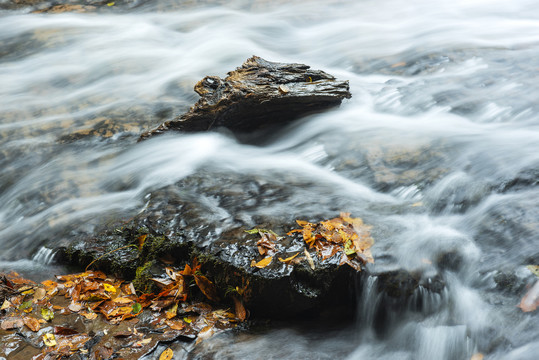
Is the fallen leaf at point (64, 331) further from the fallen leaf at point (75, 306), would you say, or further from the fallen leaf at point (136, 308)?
the fallen leaf at point (136, 308)

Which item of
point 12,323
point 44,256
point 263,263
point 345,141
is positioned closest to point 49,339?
point 12,323

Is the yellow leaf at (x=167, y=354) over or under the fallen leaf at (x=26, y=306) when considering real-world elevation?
under

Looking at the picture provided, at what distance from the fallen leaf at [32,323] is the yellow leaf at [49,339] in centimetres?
13

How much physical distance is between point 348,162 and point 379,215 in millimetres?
1254

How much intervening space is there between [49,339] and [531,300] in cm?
327

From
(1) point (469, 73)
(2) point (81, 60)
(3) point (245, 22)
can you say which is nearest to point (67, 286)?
(1) point (469, 73)

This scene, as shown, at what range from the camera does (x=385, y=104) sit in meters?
6.66

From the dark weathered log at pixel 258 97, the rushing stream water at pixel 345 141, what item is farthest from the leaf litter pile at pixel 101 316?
the dark weathered log at pixel 258 97

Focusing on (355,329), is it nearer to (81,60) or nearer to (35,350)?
(35,350)

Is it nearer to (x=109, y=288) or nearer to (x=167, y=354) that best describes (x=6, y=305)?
(x=109, y=288)

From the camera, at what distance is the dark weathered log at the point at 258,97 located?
576 cm

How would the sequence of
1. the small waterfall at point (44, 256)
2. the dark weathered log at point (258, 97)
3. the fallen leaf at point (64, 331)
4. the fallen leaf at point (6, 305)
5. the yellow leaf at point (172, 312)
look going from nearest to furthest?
the fallen leaf at point (64, 331) < the yellow leaf at point (172, 312) < the fallen leaf at point (6, 305) < the small waterfall at point (44, 256) < the dark weathered log at point (258, 97)

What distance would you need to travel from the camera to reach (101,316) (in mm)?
3547

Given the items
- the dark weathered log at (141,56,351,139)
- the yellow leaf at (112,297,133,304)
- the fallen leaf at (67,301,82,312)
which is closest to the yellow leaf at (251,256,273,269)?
the yellow leaf at (112,297,133,304)
